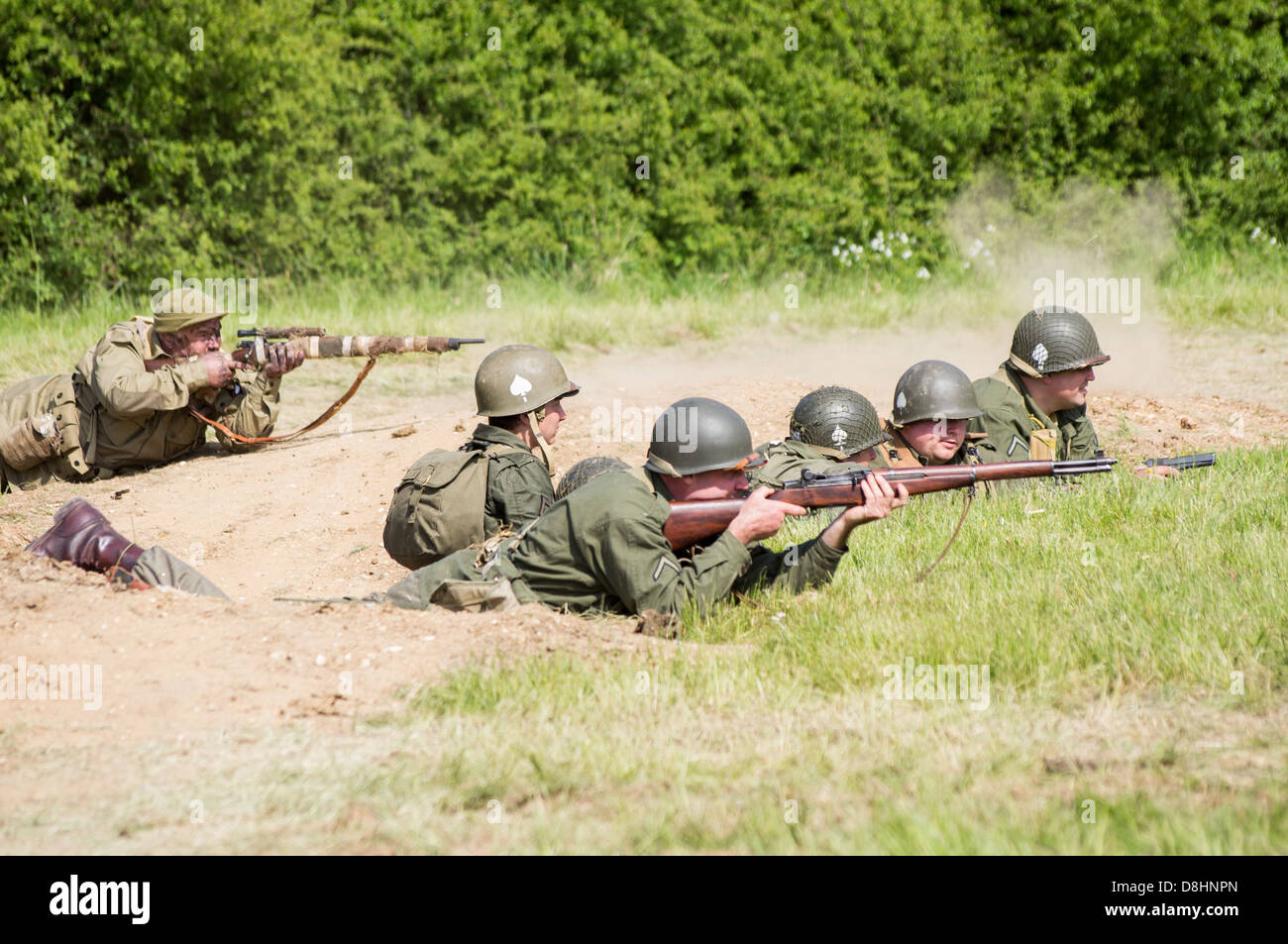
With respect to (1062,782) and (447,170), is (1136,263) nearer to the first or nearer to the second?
(447,170)

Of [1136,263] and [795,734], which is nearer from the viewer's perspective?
[795,734]

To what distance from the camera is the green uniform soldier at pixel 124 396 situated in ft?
31.4

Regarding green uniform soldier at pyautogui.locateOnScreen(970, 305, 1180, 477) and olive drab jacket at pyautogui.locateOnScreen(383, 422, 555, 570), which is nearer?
olive drab jacket at pyautogui.locateOnScreen(383, 422, 555, 570)

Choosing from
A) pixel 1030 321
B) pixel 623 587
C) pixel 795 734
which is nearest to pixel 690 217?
pixel 1030 321

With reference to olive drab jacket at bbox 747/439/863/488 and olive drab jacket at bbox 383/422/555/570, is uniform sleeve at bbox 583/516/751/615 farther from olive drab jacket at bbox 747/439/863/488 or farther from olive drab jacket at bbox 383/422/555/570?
olive drab jacket at bbox 383/422/555/570

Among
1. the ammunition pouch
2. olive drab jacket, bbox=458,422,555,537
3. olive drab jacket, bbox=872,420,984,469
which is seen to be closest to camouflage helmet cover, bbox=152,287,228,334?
the ammunition pouch

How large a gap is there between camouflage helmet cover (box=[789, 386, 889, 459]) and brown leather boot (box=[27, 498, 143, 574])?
12.0 ft

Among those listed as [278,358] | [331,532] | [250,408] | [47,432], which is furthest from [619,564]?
[47,432]

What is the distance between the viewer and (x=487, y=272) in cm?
1734

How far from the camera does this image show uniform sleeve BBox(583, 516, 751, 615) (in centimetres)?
561

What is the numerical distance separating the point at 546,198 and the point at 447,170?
51.4 inches

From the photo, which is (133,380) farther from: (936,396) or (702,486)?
(936,396)

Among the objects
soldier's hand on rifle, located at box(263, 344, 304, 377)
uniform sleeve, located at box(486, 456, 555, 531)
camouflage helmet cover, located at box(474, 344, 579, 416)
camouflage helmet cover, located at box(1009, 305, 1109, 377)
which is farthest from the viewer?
soldier's hand on rifle, located at box(263, 344, 304, 377)

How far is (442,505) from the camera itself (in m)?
6.76
